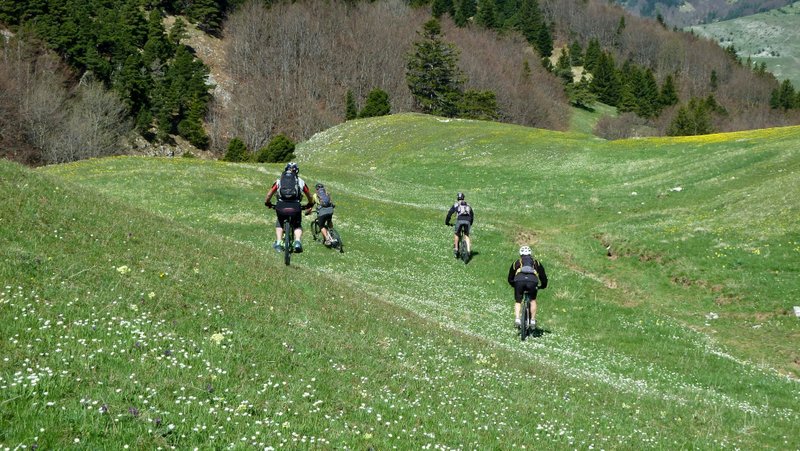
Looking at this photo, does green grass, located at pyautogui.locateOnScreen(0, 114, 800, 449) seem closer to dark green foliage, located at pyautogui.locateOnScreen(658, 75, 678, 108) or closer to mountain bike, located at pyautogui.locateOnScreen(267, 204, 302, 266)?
mountain bike, located at pyautogui.locateOnScreen(267, 204, 302, 266)

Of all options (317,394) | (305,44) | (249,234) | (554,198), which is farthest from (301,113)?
(317,394)

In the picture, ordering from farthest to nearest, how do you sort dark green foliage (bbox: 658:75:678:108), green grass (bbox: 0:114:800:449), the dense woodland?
dark green foliage (bbox: 658:75:678:108) < the dense woodland < green grass (bbox: 0:114:800:449)

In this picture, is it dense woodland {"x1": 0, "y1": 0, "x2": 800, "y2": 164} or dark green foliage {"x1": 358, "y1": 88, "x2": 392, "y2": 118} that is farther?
dark green foliage {"x1": 358, "y1": 88, "x2": 392, "y2": 118}

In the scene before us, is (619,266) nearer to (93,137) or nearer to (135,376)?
(135,376)

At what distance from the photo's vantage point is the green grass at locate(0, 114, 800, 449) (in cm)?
815

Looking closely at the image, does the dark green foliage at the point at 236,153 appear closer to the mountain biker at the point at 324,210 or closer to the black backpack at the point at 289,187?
the mountain biker at the point at 324,210

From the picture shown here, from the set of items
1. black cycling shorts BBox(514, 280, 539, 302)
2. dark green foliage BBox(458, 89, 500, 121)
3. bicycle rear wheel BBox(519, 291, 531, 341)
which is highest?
dark green foliage BBox(458, 89, 500, 121)

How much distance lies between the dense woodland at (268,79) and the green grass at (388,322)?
57.1 metres

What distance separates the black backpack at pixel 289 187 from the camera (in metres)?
21.7

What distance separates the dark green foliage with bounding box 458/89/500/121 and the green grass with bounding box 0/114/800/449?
7451 centimetres

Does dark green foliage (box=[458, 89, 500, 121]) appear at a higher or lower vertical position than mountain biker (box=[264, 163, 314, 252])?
higher

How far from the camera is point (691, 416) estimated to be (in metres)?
14.4

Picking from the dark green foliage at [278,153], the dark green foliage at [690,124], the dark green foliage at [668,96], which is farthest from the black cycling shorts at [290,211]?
the dark green foliage at [668,96]

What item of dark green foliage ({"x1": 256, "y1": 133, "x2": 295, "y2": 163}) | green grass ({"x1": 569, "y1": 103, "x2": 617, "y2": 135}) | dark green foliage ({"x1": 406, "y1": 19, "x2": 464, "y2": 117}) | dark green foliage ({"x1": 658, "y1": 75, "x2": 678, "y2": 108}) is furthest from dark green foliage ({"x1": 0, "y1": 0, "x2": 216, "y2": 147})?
dark green foliage ({"x1": 658, "y1": 75, "x2": 678, "y2": 108})
